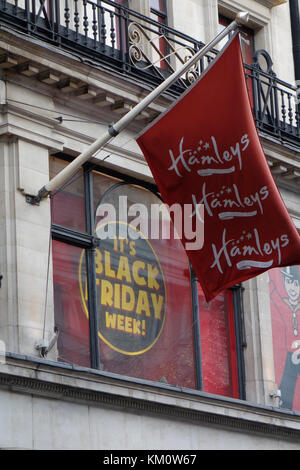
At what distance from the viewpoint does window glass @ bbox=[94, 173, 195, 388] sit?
77.2 ft

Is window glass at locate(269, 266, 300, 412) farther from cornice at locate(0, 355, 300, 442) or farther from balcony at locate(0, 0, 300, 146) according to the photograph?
balcony at locate(0, 0, 300, 146)

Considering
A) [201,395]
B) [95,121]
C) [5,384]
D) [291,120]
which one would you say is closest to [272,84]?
[291,120]

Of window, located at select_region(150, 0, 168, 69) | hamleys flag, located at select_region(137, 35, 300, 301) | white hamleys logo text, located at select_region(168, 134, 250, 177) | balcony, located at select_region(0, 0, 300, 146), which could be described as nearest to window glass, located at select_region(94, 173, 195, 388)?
balcony, located at select_region(0, 0, 300, 146)

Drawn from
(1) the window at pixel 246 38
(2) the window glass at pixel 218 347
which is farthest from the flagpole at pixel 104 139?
(1) the window at pixel 246 38

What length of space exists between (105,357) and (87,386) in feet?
5.55

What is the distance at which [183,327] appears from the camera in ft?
81.1

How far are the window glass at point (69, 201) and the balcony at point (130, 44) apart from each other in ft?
5.70

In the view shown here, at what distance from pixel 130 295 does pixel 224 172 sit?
9.79 ft

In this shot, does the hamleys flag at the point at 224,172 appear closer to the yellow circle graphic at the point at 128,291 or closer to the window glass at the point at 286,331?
the yellow circle graphic at the point at 128,291

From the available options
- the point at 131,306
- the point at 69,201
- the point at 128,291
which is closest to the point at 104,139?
the point at 69,201

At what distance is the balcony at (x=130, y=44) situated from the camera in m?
23.1

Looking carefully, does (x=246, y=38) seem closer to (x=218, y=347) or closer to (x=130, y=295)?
(x=218, y=347)

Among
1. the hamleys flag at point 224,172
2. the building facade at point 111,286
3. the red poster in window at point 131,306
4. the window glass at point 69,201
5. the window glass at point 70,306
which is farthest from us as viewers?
the window glass at point 69,201
